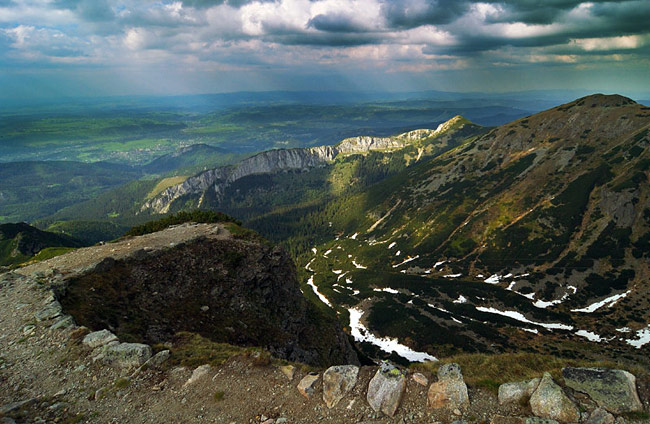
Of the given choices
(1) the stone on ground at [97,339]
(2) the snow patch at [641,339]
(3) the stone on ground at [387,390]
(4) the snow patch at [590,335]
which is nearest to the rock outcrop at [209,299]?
(1) the stone on ground at [97,339]

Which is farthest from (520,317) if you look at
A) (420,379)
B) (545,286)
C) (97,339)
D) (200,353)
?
(97,339)

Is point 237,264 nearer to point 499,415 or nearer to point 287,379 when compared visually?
point 287,379

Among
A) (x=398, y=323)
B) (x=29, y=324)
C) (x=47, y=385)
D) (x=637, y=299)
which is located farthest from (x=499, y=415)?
(x=637, y=299)

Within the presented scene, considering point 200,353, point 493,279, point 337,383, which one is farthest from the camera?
point 493,279

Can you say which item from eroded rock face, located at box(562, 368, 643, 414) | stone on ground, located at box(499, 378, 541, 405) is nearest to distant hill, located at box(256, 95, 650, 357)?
stone on ground, located at box(499, 378, 541, 405)

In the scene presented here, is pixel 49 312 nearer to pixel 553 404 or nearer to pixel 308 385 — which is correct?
pixel 308 385

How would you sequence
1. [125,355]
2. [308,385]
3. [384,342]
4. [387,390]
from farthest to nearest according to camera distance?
[384,342] < [125,355] < [308,385] < [387,390]
